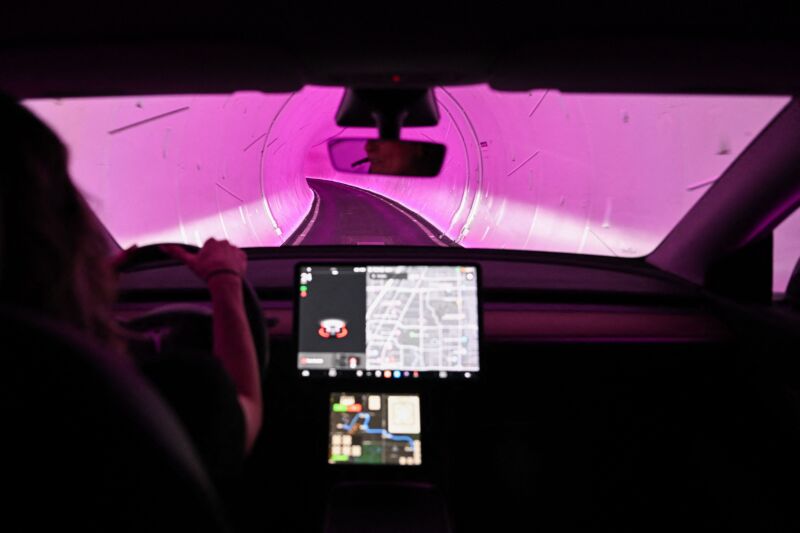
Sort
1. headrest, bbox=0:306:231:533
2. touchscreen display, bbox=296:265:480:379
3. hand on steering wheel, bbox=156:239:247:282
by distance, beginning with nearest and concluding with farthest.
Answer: headrest, bbox=0:306:231:533, hand on steering wheel, bbox=156:239:247:282, touchscreen display, bbox=296:265:480:379

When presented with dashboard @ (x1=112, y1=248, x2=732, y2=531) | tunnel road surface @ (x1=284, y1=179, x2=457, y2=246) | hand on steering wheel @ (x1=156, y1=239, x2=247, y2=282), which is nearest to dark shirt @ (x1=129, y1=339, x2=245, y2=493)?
hand on steering wheel @ (x1=156, y1=239, x2=247, y2=282)

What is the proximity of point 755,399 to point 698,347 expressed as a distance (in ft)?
1.33

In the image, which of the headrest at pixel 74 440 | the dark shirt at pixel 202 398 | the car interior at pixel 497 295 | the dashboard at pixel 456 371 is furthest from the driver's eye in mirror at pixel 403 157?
the headrest at pixel 74 440

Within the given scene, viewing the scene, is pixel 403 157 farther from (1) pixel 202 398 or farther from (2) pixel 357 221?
(2) pixel 357 221

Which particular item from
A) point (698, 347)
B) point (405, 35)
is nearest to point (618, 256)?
point (698, 347)

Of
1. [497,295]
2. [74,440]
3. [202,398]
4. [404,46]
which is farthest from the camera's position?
[497,295]

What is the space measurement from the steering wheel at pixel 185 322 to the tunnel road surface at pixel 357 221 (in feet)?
23.8

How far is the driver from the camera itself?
1324 mm

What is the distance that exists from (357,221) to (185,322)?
12.1 m

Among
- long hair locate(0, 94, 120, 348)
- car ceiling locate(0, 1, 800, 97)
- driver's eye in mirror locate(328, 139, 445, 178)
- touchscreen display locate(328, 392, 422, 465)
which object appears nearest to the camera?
long hair locate(0, 94, 120, 348)

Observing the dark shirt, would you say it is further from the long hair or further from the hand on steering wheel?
the hand on steering wheel

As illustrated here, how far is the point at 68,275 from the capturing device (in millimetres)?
1426

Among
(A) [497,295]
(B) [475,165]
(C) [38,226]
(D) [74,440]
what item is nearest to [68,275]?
(C) [38,226]

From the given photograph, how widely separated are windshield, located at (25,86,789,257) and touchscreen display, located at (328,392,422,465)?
3.98 feet
